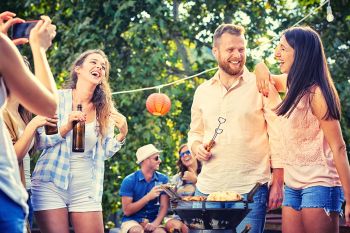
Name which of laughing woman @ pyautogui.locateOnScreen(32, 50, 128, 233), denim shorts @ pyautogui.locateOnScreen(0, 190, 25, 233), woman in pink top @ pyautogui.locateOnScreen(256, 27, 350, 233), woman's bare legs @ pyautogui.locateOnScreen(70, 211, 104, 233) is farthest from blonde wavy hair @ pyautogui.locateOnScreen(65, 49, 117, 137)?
denim shorts @ pyautogui.locateOnScreen(0, 190, 25, 233)

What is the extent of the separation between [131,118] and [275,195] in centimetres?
822

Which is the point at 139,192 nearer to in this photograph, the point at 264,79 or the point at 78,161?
the point at 78,161

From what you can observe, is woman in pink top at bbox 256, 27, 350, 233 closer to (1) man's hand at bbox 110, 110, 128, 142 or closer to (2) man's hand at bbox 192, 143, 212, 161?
(2) man's hand at bbox 192, 143, 212, 161

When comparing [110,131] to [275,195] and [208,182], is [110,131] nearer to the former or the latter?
[208,182]

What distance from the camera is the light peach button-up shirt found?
5277mm

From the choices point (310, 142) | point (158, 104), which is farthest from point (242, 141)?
point (158, 104)

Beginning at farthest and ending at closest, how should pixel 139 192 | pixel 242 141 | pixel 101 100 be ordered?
pixel 139 192, pixel 101 100, pixel 242 141

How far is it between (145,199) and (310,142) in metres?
4.45

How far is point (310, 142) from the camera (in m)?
4.66

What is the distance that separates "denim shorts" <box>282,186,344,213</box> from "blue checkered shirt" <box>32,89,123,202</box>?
1.67 m

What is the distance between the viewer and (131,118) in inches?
524

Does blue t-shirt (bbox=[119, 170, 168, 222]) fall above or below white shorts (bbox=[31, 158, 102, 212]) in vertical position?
below

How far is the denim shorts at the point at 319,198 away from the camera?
4480mm

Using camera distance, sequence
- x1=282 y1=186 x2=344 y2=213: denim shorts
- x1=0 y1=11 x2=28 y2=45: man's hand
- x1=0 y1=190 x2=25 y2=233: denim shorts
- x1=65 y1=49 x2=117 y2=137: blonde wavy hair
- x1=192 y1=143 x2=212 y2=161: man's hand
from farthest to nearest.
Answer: x1=65 y1=49 x2=117 y2=137: blonde wavy hair
x1=192 y1=143 x2=212 y2=161: man's hand
x1=282 y1=186 x2=344 y2=213: denim shorts
x1=0 y1=11 x2=28 y2=45: man's hand
x1=0 y1=190 x2=25 y2=233: denim shorts
